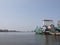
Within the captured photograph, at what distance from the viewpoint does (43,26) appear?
419 feet

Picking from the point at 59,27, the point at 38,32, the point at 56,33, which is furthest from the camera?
the point at 38,32

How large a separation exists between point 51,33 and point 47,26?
7.74m

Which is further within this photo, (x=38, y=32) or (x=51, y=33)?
(x=38, y=32)

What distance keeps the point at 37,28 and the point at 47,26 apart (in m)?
13.5

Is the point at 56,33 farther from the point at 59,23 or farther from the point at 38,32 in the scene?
the point at 38,32

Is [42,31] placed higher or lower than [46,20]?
lower

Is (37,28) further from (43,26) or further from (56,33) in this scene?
(56,33)

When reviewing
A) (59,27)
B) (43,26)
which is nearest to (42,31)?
(43,26)

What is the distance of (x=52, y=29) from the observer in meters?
119

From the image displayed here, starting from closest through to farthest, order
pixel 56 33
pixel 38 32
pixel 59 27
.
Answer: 1. pixel 56 33
2. pixel 59 27
3. pixel 38 32

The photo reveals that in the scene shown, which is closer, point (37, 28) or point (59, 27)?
point (59, 27)

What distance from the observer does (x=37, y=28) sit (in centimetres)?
13700

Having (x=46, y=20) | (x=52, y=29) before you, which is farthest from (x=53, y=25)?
(x=46, y=20)

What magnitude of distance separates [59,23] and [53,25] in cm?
765
